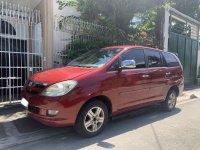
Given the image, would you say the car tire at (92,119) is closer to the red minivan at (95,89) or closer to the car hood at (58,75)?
Answer: the red minivan at (95,89)

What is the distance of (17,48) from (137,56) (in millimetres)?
3668

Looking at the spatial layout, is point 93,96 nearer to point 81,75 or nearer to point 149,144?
point 81,75

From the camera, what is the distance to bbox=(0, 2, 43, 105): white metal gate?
6977 millimetres

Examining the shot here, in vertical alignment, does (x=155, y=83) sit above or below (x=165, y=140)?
above

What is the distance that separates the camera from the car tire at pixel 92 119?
4.68 metres

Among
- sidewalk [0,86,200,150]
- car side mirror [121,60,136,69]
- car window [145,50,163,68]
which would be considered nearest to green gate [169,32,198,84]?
car window [145,50,163,68]

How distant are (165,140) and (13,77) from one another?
4.26m

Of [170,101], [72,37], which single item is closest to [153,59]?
[170,101]

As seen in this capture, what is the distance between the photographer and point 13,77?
6.95 m

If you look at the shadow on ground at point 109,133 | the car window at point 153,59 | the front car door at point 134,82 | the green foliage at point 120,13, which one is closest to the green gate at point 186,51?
the green foliage at point 120,13

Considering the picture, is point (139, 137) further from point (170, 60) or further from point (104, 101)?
point (170, 60)

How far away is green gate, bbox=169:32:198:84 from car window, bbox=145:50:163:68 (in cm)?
666

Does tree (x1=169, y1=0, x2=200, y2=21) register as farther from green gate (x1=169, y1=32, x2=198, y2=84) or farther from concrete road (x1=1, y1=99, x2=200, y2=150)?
concrete road (x1=1, y1=99, x2=200, y2=150)

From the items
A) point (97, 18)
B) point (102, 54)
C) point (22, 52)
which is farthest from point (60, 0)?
point (102, 54)
